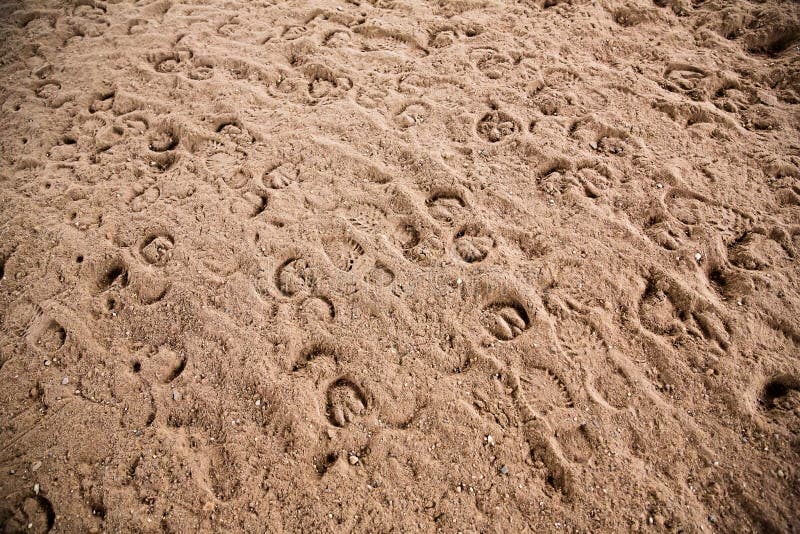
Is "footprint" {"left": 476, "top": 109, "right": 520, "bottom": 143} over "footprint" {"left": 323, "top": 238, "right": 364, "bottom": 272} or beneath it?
over

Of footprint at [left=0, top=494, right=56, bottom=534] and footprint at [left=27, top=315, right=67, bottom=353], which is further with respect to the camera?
footprint at [left=27, top=315, right=67, bottom=353]

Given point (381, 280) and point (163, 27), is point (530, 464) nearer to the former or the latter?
point (381, 280)

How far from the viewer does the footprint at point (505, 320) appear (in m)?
2.34

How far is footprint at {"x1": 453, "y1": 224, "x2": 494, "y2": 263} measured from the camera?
102 inches

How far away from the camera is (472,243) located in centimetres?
263

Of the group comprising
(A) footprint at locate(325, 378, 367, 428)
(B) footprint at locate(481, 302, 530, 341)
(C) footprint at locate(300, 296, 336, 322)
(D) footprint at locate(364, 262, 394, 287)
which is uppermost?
(B) footprint at locate(481, 302, 530, 341)

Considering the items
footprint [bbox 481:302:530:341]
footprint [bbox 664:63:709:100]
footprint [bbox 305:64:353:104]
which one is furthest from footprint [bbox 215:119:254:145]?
footprint [bbox 664:63:709:100]

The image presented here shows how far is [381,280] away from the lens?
8.29 feet

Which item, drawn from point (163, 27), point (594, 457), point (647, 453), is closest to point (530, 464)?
point (594, 457)

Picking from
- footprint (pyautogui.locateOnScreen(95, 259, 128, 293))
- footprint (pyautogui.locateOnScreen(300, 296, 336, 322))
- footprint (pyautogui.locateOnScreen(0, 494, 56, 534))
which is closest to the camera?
footprint (pyautogui.locateOnScreen(0, 494, 56, 534))

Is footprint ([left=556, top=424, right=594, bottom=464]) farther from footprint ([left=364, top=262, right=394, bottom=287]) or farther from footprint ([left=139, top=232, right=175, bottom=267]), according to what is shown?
footprint ([left=139, top=232, right=175, bottom=267])

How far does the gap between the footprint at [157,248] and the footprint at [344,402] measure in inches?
52.2

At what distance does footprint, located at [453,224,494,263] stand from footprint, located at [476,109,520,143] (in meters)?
0.77

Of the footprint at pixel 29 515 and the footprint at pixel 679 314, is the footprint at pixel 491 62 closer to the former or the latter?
the footprint at pixel 679 314
